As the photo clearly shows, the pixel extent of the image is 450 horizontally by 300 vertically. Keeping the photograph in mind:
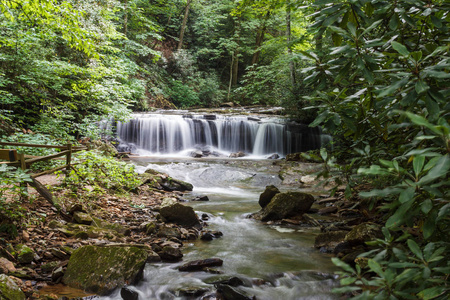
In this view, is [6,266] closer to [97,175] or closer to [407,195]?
[97,175]

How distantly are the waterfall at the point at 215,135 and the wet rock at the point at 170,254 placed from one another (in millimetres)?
12534

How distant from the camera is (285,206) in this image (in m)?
6.57

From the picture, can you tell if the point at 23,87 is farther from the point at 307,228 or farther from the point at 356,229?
the point at 356,229

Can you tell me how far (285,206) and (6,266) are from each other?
497 cm

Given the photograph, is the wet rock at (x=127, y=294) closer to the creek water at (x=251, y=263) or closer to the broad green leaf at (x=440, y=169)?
the creek water at (x=251, y=263)

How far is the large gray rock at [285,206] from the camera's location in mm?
6520

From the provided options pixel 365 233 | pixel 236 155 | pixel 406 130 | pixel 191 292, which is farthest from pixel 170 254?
pixel 236 155

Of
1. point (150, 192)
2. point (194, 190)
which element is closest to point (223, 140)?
point (194, 190)

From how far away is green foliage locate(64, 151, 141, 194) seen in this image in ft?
19.4

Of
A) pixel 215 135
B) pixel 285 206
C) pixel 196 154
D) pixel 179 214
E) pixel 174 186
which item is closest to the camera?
pixel 179 214

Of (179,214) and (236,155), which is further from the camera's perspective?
(236,155)

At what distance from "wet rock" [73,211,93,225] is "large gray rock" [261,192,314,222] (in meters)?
3.46

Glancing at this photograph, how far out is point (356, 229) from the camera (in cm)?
439

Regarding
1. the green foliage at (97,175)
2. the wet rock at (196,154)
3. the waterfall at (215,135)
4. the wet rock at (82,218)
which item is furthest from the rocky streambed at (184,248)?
the waterfall at (215,135)
